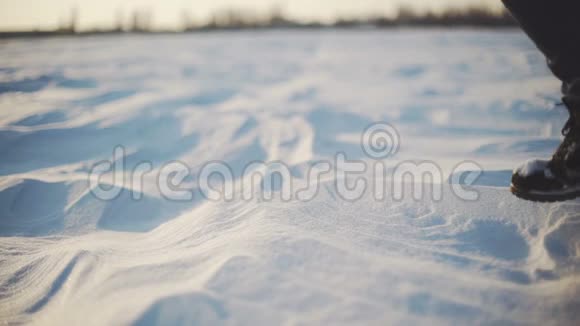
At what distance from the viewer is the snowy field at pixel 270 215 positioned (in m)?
0.84

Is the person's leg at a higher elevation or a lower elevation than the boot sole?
higher

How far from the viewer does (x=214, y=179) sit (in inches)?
66.4

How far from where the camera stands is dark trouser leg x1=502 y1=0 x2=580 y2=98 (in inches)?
39.0

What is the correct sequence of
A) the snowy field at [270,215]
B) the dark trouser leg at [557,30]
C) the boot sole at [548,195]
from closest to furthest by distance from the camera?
the snowy field at [270,215] < the dark trouser leg at [557,30] < the boot sole at [548,195]

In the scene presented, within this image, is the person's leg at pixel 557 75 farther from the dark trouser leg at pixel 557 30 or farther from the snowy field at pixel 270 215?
the snowy field at pixel 270 215

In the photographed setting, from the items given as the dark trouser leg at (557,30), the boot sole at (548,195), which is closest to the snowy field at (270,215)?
the boot sole at (548,195)

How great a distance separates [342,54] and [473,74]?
6.80 feet

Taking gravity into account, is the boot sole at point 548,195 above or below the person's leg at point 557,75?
below

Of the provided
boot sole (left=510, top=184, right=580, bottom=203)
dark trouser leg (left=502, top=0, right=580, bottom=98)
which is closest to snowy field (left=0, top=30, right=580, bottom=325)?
boot sole (left=510, top=184, right=580, bottom=203)

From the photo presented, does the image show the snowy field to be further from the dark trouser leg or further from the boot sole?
the dark trouser leg

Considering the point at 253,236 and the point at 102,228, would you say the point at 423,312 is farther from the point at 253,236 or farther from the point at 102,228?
the point at 102,228

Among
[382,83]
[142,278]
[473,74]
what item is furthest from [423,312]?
A: [473,74]

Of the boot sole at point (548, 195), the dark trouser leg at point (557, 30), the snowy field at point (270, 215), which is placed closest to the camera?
the snowy field at point (270, 215)

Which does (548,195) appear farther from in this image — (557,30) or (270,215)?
(270,215)
